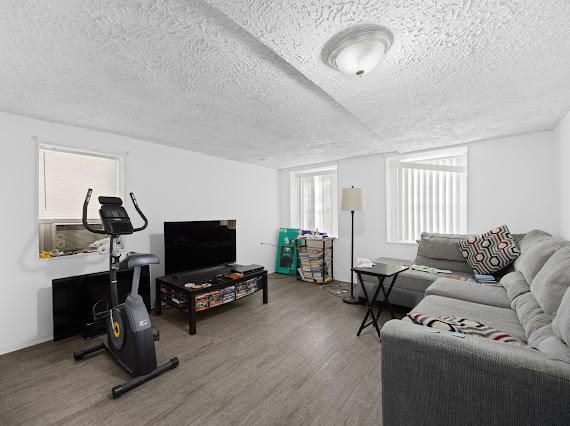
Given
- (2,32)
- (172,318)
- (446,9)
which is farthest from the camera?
(172,318)

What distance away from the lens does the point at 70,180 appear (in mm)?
2822

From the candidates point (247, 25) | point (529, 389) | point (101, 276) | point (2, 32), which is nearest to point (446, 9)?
point (247, 25)

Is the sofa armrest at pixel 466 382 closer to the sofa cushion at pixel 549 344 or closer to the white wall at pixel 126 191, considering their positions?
the sofa cushion at pixel 549 344

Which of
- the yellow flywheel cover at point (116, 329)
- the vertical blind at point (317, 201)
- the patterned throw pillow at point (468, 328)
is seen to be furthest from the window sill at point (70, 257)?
the vertical blind at point (317, 201)

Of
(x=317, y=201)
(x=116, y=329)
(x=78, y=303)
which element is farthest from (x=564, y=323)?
(x=317, y=201)

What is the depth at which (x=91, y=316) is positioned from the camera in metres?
2.70

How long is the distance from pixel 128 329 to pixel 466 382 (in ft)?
7.41

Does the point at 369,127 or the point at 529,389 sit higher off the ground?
the point at 369,127

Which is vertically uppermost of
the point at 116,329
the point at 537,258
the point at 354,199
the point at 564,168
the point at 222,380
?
the point at 564,168

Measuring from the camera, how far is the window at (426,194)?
3.75 metres

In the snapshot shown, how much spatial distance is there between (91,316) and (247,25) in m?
3.15

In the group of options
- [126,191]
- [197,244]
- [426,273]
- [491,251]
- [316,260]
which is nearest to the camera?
→ [491,251]

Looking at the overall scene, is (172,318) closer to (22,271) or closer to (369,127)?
(22,271)

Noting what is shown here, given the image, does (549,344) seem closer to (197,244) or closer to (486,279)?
(486,279)
